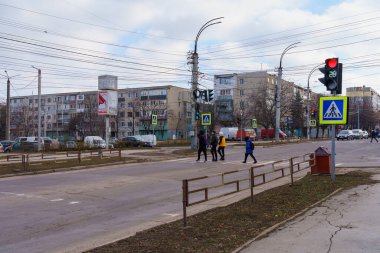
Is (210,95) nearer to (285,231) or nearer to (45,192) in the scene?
(45,192)

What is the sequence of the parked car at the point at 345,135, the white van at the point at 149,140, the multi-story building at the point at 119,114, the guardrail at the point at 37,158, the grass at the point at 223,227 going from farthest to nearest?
1. the multi-story building at the point at 119,114
2. the parked car at the point at 345,135
3. the white van at the point at 149,140
4. the guardrail at the point at 37,158
5. the grass at the point at 223,227

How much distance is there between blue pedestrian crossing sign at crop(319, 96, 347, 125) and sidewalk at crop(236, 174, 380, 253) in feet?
10.7

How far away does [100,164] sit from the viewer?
22547 mm

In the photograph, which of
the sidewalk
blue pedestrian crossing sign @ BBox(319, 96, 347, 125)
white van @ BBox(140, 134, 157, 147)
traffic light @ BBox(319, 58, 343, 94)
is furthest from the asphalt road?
white van @ BBox(140, 134, 157, 147)

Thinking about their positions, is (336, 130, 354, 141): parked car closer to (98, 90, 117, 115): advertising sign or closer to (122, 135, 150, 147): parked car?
(122, 135, 150, 147): parked car

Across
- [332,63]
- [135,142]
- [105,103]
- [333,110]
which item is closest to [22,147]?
[135,142]

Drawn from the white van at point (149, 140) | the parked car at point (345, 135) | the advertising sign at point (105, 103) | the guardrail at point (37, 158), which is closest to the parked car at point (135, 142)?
the white van at point (149, 140)

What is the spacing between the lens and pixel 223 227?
733 centimetres

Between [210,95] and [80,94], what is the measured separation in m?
98.8

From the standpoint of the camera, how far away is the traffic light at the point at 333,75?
12484 mm

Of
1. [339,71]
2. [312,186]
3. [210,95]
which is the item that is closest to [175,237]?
[312,186]

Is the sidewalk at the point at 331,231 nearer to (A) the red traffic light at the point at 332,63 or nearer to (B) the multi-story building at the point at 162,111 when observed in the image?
(A) the red traffic light at the point at 332,63

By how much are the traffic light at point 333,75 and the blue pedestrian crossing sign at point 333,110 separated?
10.3 inches

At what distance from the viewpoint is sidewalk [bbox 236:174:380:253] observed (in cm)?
588
